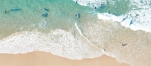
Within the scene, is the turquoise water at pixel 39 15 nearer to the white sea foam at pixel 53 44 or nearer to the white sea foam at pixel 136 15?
the white sea foam at pixel 53 44

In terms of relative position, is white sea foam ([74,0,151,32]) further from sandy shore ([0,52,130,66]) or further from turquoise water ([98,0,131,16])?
sandy shore ([0,52,130,66])

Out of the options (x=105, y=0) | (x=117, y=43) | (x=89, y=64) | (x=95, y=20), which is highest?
(x=105, y=0)

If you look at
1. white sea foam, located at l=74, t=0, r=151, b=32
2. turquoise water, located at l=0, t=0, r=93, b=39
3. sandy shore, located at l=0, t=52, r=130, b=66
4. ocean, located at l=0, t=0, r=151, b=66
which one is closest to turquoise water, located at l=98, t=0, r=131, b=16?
ocean, located at l=0, t=0, r=151, b=66

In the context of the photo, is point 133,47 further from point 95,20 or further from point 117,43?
point 95,20

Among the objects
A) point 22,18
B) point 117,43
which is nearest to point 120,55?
point 117,43

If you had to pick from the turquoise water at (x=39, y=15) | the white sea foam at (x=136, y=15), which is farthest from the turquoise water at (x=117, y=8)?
the turquoise water at (x=39, y=15)

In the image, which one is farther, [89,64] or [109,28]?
[109,28]
